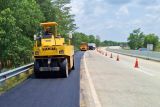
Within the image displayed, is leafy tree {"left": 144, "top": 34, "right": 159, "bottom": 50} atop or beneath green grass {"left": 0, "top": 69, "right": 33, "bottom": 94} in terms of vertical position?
beneath

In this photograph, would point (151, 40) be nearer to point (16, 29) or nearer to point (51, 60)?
point (16, 29)

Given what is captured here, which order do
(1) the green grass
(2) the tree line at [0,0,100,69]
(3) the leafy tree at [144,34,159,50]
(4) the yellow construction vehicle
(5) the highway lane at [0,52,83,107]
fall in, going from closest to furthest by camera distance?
1. (5) the highway lane at [0,52,83,107]
2. (1) the green grass
3. (4) the yellow construction vehicle
4. (2) the tree line at [0,0,100,69]
5. (3) the leafy tree at [144,34,159,50]

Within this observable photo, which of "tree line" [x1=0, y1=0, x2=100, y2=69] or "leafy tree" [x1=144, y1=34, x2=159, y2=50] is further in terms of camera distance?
"leafy tree" [x1=144, y1=34, x2=159, y2=50]

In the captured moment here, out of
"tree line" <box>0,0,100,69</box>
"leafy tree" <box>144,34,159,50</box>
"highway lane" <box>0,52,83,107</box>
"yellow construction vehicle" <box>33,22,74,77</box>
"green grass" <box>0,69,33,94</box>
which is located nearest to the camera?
"highway lane" <box>0,52,83,107</box>

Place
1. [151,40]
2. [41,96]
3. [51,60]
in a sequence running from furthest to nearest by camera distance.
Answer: [151,40]
[51,60]
[41,96]

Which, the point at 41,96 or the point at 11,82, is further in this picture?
the point at 11,82

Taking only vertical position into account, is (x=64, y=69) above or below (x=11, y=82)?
above

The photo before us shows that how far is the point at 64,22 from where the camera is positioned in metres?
85.2

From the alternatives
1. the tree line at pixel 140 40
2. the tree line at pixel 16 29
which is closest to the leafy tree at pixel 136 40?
the tree line at pixel 140 40

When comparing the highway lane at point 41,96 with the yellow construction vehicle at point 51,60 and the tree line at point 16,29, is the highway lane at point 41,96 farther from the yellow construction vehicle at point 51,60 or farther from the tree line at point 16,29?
the tree line at point 16,29

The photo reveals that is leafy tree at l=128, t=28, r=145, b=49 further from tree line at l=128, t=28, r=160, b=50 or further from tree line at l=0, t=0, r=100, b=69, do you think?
tree line at l=0, t=0, r=100, b=69

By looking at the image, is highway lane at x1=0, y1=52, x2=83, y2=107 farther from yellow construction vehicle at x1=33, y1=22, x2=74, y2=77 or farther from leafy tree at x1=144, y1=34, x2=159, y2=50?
leafy tree at x1=144, y1=34, x2=159, y2=50

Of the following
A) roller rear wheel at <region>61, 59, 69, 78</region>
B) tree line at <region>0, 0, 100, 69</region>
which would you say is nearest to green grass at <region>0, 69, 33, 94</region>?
roller rear wheel at <region>61, 59, 69, 78</region>

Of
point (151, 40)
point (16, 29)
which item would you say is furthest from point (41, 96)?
point (151, 40)
